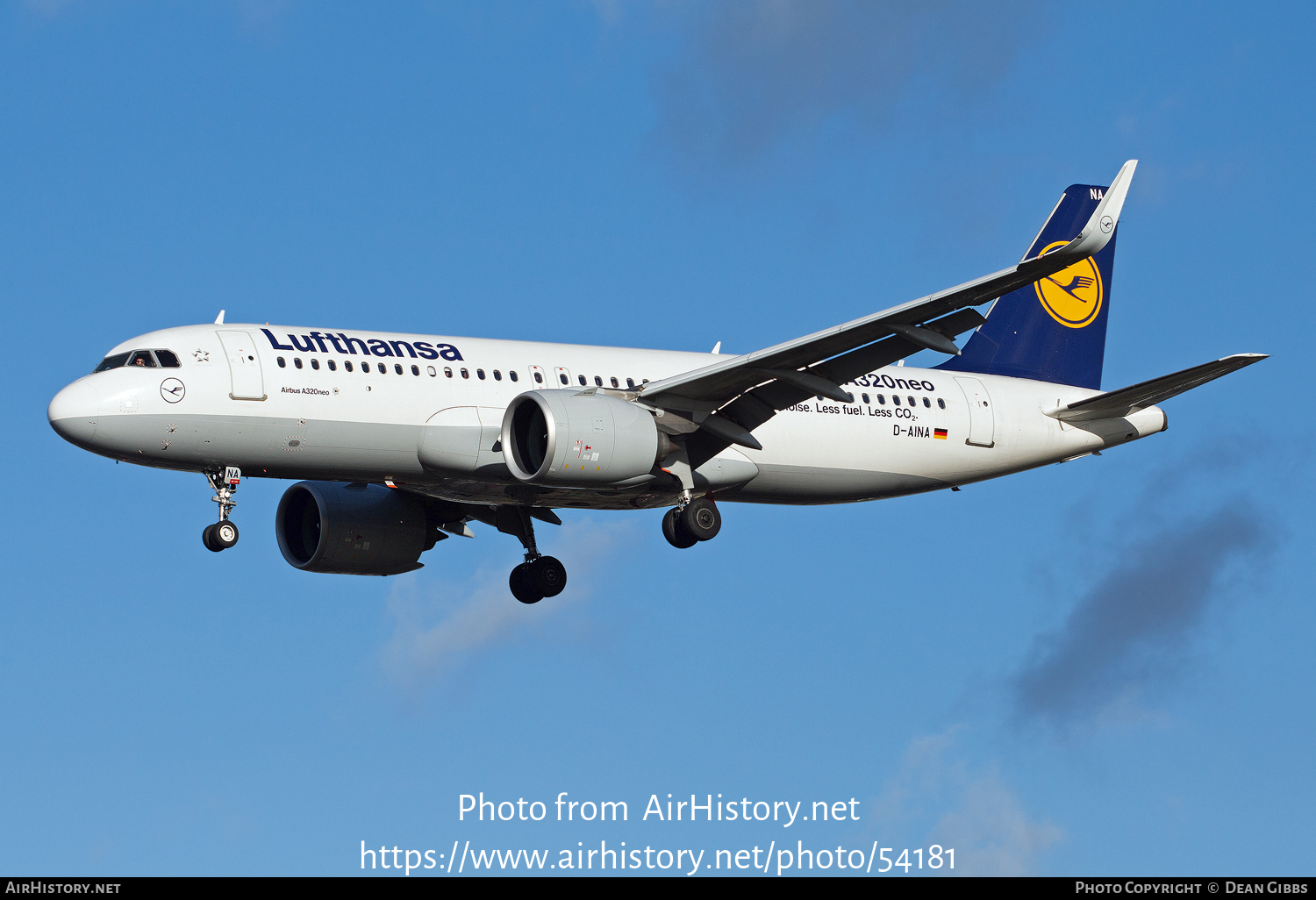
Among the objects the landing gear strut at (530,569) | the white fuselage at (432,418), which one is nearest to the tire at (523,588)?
the landing gear strut at (530,569)

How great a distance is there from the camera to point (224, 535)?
3731 centimetres

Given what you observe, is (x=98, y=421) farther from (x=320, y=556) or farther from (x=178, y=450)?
(x=320, y=556)

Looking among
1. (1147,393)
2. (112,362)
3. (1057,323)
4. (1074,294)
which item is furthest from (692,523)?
(1074,294)

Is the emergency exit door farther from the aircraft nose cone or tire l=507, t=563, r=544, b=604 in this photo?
the aircraft nose cone

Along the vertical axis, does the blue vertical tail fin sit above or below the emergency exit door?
above

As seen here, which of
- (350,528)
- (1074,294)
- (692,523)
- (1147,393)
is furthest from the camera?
(1074,294)

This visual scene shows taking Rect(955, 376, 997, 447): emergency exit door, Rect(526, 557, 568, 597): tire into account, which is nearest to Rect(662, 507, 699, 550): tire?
Rect(526, 557, 568, 597): tire

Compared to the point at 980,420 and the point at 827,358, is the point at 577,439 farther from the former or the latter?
the point at 980,420

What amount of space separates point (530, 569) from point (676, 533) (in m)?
5.92

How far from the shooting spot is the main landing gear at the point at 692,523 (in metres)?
40.1

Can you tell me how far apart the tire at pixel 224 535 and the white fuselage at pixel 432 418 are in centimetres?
125

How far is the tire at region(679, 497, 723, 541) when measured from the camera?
40094 mm

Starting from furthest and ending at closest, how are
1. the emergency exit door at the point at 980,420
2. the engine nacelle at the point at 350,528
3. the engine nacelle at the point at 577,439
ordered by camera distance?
the emergency exit door at the point at 980,420 < the engine nacelle at the point at 350,528 < the engine nacelle at the point at 577,439

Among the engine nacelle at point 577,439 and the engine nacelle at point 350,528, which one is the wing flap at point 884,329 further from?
the engine nacelle at point 350,528
